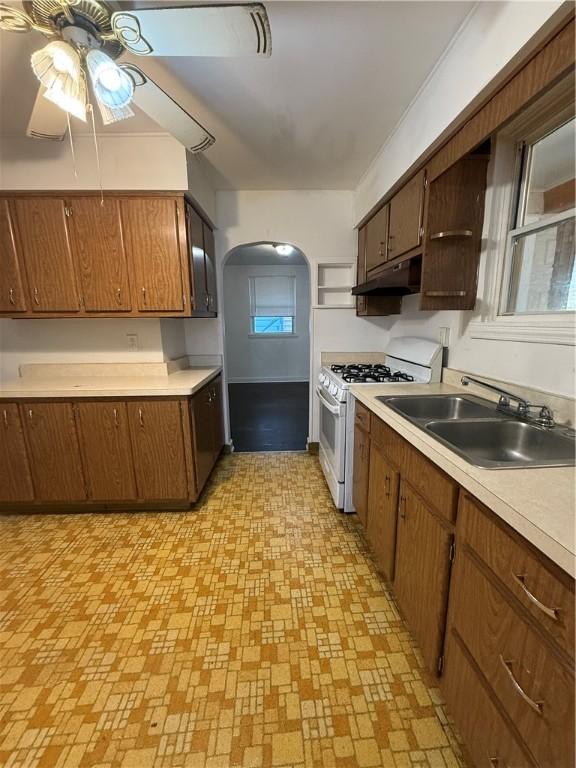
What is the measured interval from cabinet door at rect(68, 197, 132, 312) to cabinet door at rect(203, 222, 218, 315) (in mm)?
711

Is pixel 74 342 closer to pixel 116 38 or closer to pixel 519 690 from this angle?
pixel 116 38

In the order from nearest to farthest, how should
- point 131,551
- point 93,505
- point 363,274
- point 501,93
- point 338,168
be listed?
point 501,93 → point 131,551 → point 93,505 → point 338,168 → point 363,274

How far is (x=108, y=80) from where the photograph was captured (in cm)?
124

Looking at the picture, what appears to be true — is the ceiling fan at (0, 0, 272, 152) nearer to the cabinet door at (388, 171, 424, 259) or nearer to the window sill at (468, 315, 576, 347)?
the cabinet door at (388, 171, 424, 259)

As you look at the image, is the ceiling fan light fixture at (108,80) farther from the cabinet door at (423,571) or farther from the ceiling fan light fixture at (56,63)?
the cabinet door at (423,571)

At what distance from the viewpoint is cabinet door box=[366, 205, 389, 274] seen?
88.0 inches

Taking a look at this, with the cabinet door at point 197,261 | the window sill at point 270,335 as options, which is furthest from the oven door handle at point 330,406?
the window sill at point 270,335

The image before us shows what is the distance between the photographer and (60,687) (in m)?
1.22

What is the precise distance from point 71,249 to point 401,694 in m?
3.08

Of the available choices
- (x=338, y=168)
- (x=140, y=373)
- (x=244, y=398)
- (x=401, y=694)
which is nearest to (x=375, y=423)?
(x=401, y=694)

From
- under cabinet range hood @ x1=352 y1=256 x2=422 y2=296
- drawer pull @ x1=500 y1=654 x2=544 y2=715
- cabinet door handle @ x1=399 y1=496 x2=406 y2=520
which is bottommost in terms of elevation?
drawer pull @ x1=500 y1=654 x2=544 y2=715

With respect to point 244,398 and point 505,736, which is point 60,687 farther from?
point 244,398

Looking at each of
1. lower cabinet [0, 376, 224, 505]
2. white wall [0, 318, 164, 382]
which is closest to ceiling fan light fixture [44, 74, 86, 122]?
white wall [0, 318, 164, 382]

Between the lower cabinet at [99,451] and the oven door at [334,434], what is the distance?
1018 mm
